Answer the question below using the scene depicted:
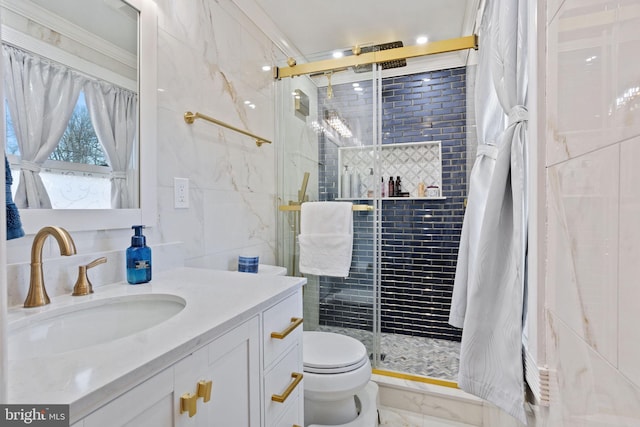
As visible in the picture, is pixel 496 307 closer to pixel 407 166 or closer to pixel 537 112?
pixel 537 112

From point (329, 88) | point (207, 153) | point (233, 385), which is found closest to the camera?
point (233, 385)

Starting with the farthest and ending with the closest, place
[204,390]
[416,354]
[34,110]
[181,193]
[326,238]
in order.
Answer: [416,354] → [326,238] → [181,193] → [34,110] → [204,390]

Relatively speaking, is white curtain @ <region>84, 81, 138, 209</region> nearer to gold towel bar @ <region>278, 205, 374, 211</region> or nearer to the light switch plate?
the light switch plate

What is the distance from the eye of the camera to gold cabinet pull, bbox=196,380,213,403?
0.65m

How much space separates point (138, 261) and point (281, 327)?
52 cm

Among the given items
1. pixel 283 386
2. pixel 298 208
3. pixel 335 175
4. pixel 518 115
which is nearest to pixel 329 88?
pixel 335 175

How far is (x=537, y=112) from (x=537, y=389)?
2.41 feet

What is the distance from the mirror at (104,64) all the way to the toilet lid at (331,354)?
979 mm

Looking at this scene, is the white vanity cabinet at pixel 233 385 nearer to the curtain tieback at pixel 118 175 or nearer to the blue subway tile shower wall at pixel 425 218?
the curtain tieback at pixel 118 175

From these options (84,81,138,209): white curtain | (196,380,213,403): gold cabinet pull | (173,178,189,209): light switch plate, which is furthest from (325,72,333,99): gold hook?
(196,380,213,403): gold cabinet pull

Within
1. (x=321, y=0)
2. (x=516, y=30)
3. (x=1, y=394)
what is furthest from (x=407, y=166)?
(x=1, y=394)

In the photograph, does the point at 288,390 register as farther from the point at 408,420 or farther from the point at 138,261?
the point at 408,420

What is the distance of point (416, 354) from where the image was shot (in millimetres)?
2342

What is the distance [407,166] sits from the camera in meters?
2.78
